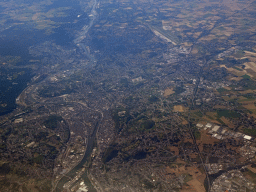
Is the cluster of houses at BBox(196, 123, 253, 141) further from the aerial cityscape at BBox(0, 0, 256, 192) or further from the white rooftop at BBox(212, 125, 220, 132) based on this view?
the aerial cityscape at BBox(0, 0, 256, 192)

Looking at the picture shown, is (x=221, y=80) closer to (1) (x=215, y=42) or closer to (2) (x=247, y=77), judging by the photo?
(2) (x=247, y=77)

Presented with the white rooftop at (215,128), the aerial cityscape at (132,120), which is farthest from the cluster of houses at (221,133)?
the aerial cityscape at (132,120)

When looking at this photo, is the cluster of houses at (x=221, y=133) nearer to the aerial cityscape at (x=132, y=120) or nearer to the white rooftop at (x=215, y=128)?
the white rooftop at (x=215, y=128)

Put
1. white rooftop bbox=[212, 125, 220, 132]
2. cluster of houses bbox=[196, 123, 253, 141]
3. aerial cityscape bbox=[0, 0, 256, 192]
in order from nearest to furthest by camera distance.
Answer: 1. aerial cityscape bbox=[0, 0, 256, 192]
2. cluster of houses bbox=[196, 123, 253, 141]
3. white rooftop bbox=[212, 125, 220, 132]

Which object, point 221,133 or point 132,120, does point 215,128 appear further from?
point 132,120

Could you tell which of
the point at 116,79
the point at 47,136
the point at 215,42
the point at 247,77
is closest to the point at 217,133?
the point at 247,77

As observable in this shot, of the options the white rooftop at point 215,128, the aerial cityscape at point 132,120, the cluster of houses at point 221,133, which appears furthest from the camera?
the white rooftop at point 215,128

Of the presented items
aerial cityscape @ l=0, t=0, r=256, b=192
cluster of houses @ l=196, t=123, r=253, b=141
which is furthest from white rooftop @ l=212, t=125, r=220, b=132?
aerial cityscape @ l=0, t=0, r=256, b=192

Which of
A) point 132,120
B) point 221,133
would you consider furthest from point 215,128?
point 132,120
